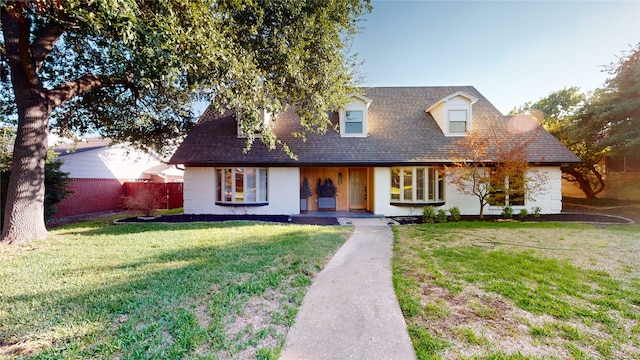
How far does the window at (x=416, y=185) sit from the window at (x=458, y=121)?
2754 mm

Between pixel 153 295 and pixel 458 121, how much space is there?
14.4m

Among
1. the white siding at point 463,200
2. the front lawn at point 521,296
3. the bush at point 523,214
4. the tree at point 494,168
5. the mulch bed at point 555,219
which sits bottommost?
the front lawn at point 521,296

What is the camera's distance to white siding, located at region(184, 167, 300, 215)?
12.4 meters

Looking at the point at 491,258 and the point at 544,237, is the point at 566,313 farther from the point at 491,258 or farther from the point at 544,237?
the point at 544,237

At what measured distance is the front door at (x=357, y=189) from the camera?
46.7ft

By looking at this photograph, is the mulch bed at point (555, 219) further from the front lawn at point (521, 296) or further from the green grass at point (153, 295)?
the green grass at point (153, 295)

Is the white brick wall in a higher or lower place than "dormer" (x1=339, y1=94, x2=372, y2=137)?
lower

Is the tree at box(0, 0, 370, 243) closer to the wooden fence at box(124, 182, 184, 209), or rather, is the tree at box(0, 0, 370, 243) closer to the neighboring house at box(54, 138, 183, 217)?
the neighboring house at box(54, 138, 183, 217)

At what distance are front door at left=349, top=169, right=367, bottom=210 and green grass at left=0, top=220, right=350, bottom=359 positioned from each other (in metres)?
7.30

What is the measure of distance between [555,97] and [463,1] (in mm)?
17990

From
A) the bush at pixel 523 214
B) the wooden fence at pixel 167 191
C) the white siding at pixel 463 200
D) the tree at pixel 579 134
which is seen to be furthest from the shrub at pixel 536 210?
the wooden fence at pixel 167 191

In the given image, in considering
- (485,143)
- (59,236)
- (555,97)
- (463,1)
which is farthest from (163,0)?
(555,97)

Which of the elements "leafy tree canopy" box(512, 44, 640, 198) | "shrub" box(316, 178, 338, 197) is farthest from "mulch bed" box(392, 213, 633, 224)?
"shrub" box(316, 178, 338, 197)

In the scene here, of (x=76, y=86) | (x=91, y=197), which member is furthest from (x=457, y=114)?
(x=91, y=197)
